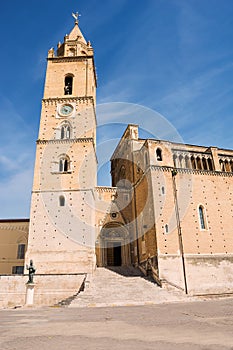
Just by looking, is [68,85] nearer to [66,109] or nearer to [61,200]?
[66,109]

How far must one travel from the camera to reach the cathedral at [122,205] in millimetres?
20844

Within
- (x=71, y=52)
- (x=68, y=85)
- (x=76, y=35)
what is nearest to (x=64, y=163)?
(x=68, y=85)

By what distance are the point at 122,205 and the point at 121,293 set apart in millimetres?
11218

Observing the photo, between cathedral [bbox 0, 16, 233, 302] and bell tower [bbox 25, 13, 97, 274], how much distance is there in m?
0.08

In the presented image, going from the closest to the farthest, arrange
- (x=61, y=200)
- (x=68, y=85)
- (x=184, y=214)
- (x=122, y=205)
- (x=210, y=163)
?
(x=184, y=214), (x=61, y=200), (x=210, y=163), (x=122, y=205), (x=68, y=85)

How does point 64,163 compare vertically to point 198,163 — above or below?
above

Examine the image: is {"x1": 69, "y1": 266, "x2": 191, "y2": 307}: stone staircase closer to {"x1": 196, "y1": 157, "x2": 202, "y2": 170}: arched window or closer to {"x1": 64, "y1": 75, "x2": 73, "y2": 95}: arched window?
{"x1": 196, "y1": 157, "x2": 202, "y2": 170}: arched window

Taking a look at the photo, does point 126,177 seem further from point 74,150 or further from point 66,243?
point 66,243

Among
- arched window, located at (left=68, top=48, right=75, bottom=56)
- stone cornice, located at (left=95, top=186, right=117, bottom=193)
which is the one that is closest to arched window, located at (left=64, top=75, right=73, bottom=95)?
arched window, located at (left=68, top=48, right=75, bottom=56)

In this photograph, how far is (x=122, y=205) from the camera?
90.3 feet

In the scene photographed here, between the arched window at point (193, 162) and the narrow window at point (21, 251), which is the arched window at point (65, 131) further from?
the narrow window at point (21, 251)

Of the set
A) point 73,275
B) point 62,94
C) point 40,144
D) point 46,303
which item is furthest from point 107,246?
point 62,94

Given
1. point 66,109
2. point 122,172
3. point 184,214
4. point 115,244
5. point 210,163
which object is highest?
point 66,109

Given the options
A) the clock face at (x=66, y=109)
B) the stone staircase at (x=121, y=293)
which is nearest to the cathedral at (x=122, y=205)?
the clock face at (x=66, y=109)
